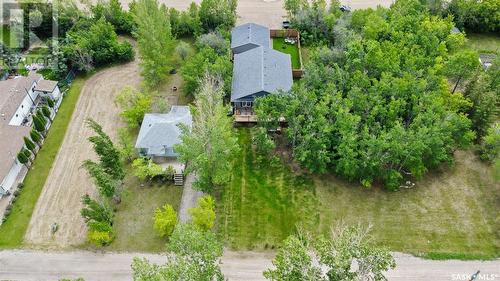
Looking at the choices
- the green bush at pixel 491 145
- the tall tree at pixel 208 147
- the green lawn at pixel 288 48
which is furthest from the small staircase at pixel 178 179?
the green bush at pixel 491 145

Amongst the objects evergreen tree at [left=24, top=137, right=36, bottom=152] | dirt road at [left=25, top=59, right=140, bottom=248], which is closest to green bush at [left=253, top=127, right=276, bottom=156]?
dirt road at [left=25, top=59, right=140, bottom=248]

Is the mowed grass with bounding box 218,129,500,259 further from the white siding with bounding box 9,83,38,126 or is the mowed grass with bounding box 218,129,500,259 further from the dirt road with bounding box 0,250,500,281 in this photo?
the white siding with bounding box 9,83,38,126

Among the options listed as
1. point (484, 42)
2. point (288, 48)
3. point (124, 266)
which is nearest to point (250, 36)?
point (288, 48)

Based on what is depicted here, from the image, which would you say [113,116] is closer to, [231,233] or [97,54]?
[97,54]

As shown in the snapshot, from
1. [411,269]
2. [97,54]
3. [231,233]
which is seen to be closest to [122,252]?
[231,233]

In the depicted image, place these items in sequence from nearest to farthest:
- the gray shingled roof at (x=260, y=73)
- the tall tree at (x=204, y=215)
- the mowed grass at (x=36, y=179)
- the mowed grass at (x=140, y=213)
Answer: the tall tree at (x=204, y=215)
the mowed grass at (x=140, y=213)
the mowed grass at (x=36, y=179)
the gray shingled roof at (x=260, y=73)

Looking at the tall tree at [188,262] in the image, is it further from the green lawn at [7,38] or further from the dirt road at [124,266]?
the green lawn at [7,38]
